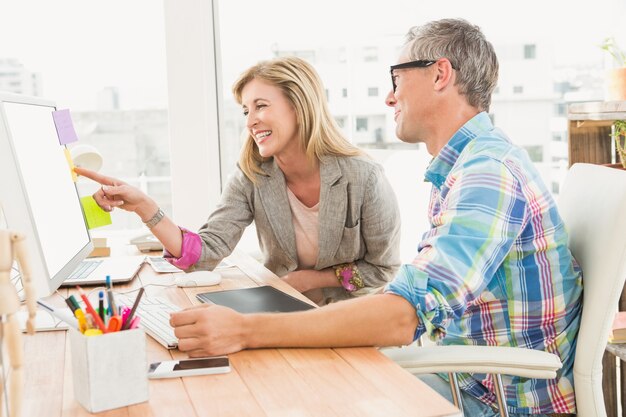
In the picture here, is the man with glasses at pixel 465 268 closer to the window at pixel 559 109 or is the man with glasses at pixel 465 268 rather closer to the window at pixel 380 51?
the window at pixel 380 51

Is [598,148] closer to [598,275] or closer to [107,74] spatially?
[598,275]

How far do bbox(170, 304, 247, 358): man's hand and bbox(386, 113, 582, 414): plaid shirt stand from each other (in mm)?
275

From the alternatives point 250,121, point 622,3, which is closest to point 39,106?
point 250,121

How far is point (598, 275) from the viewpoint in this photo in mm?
1270

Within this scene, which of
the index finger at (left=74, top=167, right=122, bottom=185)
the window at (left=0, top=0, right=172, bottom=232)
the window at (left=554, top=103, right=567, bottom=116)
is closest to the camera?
the index finger at (left=74, top=167, right=122, bottom=185)

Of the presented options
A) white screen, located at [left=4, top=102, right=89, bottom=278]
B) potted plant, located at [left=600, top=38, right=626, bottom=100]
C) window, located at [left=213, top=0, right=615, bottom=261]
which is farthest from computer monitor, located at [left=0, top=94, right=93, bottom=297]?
window, located at [left=213, top=0, right=615, bottom=261]

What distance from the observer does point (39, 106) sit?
1.46 meters

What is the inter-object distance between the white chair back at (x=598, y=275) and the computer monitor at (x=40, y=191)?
3.13 feet

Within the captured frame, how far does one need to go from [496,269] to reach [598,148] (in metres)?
0.98

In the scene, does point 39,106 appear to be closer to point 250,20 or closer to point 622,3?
point 250,20

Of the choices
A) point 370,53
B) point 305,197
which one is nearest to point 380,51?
point 370,53

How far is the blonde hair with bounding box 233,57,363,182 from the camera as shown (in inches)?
84.7

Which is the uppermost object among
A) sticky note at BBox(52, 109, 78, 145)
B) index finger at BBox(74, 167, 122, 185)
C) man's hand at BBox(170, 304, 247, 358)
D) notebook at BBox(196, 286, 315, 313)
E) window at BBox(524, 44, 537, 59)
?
window at BBox(524, 44, 537, 59)

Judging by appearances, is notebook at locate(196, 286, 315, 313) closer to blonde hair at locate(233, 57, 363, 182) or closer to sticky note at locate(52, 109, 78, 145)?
sticky note at locate(52, 109, 78, 145)
